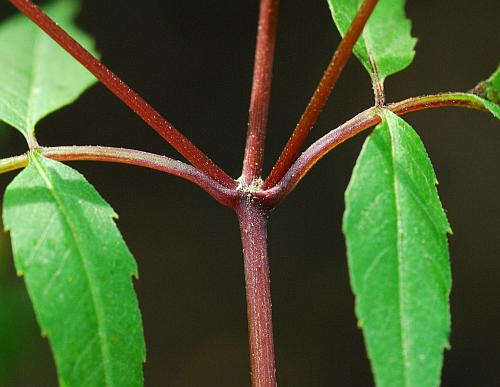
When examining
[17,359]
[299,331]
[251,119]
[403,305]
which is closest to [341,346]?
[299,331]

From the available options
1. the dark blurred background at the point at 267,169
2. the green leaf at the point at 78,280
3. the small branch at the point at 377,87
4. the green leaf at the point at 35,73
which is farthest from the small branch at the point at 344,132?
the dark blurred background at the point at 267,169

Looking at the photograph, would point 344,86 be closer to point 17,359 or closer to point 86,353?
point 17,359

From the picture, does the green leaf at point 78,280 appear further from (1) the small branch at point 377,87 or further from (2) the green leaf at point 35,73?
(1) the small branch at point 377,87

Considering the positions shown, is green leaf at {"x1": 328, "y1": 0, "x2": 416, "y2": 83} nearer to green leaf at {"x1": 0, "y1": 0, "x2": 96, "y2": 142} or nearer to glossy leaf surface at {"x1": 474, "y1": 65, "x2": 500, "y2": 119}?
glossy leaf surface at {"x1": 474, "y1": 65, "x2": 500, "y2": 119}

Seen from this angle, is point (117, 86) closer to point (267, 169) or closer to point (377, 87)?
point (377, 87)

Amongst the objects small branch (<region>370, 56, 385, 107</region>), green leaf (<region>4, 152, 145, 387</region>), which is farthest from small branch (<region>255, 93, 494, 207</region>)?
green leaf (<region>4, 152, 145, 387</region>)
